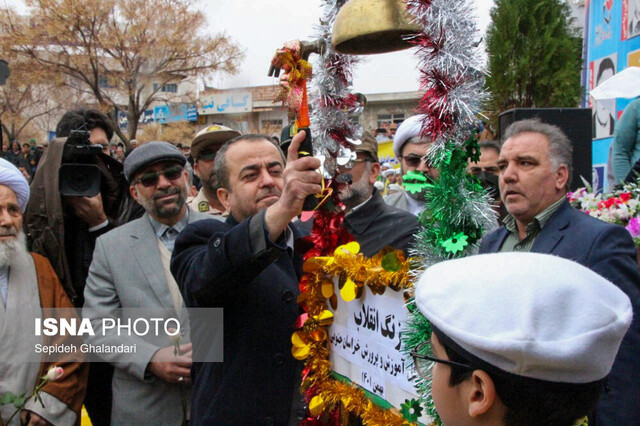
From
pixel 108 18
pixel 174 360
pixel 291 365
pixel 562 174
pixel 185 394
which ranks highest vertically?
pixel 108 18

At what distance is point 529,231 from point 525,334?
2.09 meters

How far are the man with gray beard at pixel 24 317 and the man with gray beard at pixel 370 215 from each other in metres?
1.69

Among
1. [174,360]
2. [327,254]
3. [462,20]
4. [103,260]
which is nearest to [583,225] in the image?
[327,254]

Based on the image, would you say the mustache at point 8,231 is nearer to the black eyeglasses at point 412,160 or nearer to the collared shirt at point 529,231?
the black eyeglasses at point 412,160

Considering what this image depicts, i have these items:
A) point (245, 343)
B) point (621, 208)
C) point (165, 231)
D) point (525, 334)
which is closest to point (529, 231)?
point (621, 208)

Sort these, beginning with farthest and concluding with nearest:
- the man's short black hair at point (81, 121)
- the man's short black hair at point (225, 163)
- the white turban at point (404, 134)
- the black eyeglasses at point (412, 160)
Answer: the man's short black hair at point (81, 121), the black eyeglasses at point (412, 160), the white turban at point (404, 134), the man's short black hair at point (225, 163)

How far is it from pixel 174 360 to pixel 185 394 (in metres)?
0.24

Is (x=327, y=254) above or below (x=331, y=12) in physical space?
below

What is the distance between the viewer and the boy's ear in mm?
1184

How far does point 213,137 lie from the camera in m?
4.85

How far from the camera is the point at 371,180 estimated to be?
388 centimetres

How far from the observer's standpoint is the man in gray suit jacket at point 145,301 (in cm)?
317

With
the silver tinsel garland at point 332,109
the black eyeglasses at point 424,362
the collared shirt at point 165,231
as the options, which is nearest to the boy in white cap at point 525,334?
the black eyeglasses at point 424,362

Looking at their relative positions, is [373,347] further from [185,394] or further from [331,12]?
[185,394]
